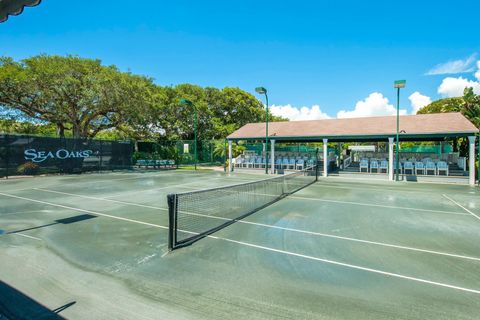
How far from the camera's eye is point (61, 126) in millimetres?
29984

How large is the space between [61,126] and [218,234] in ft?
99.3

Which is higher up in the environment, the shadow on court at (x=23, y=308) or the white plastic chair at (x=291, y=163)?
the white plastic chair at (x=291, y=163)

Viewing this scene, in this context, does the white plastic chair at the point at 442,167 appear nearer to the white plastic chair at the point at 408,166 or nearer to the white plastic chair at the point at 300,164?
the white plastic chair at the point at 408,166

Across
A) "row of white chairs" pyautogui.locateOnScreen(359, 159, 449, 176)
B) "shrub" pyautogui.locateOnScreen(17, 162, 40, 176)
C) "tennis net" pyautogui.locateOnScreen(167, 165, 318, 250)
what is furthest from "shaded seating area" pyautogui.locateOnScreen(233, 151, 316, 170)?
"shrub" pyautogui.locateOnScreen(17, 162, 40, 176)

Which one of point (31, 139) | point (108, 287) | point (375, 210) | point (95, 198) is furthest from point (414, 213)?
point (31, 139)

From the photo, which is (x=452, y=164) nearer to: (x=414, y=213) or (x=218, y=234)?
(x=414, y=213)

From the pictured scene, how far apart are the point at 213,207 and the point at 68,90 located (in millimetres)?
22014

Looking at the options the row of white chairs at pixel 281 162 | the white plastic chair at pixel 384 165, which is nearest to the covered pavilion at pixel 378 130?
the row of white chairs at pixel 281 162

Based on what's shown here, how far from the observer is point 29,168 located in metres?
20.8

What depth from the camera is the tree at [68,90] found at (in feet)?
76.8

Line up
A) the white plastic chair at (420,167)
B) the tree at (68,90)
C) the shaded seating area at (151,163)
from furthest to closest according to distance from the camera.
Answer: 1. the shaded seating area at (151,163)
2. the tree at (68,90)
3. the white plastic chair at (420,167)

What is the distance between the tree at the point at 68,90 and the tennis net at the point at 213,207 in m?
19.0

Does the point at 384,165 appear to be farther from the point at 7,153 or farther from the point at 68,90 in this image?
the point at 7,153

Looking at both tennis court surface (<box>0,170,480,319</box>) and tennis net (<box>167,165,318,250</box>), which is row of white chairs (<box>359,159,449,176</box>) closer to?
tennis net (<box>167,165,318,250</box>)
